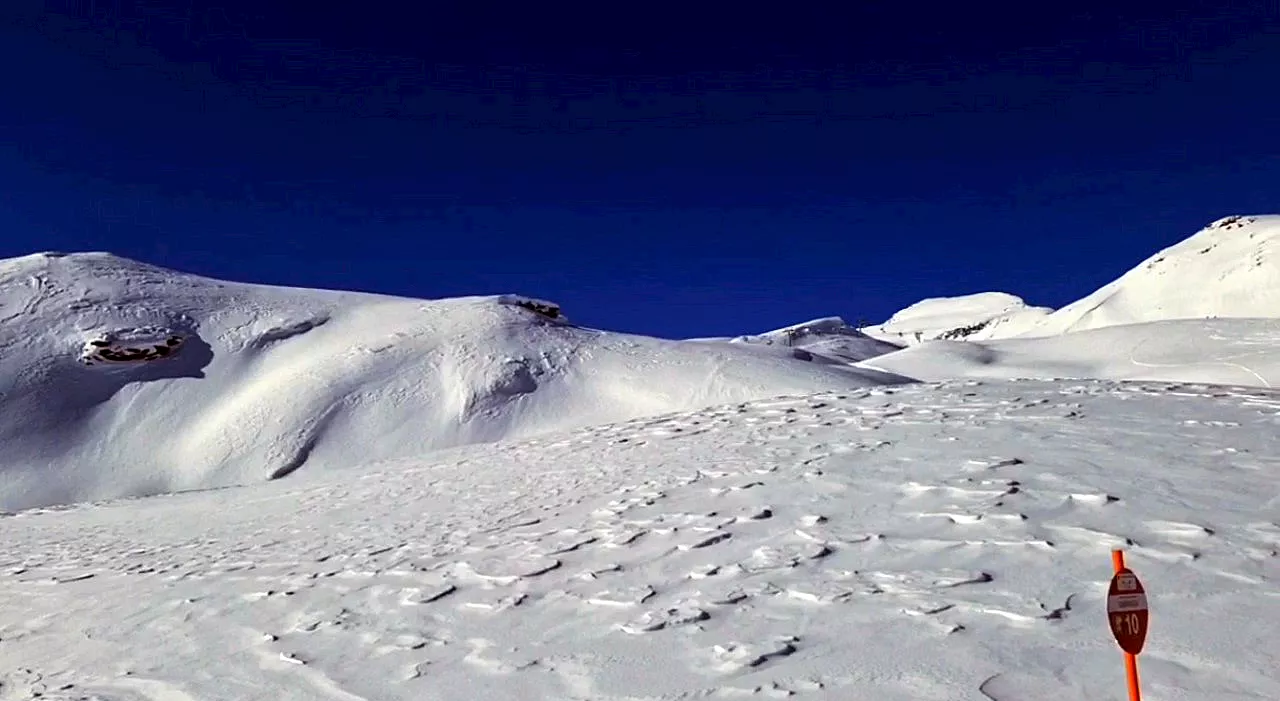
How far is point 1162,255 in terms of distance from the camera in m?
115

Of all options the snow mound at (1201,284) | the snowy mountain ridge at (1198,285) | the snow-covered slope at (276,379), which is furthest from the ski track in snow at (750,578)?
the snow mound at (1201,284)

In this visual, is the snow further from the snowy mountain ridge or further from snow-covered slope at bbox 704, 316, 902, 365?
the snowy mountain ridge

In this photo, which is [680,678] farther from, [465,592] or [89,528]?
[89,528]

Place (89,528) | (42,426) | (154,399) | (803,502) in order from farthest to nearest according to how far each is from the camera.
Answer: (154,399) < (42,426) < (89,528) < (803,502)

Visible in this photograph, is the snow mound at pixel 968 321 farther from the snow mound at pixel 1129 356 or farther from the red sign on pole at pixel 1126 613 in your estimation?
the red sign on pole at pixel 1126 613

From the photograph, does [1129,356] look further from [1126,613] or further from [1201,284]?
[1201,284]

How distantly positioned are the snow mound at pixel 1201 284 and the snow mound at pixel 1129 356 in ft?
195

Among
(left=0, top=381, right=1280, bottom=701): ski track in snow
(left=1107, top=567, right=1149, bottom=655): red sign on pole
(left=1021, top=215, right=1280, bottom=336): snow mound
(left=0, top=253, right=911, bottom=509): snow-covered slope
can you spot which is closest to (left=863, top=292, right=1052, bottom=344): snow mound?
(left=1021, top=215, right=1280, bottom=336): snow mound

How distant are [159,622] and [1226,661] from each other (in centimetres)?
689

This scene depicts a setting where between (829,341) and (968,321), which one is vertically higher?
(968,321)

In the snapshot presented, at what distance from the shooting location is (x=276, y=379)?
24.1 metres

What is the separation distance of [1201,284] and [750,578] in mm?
116303

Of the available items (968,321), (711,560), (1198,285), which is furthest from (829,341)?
(968,321)

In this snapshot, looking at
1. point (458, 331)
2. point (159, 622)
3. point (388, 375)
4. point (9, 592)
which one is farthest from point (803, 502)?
point (458, 331)
